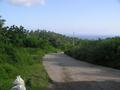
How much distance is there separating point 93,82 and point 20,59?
31.6 ft

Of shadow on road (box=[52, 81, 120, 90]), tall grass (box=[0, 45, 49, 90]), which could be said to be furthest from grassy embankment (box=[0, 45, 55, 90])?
shadow on road (box=[52, 81, 120, 90])

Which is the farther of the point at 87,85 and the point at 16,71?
the point at 16,71

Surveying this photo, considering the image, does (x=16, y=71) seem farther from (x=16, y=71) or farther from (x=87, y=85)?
(x=87, y=85)

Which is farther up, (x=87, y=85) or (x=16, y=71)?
(x=16, y=71)

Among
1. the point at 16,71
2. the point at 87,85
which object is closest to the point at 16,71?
the point at 16,71

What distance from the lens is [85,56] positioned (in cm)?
4344

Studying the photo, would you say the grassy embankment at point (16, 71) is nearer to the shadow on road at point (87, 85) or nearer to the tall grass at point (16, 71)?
the tall grass at point (16, 71)

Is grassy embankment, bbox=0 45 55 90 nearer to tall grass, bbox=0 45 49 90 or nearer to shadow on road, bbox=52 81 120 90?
tall grass, bbox=0 45 49 90

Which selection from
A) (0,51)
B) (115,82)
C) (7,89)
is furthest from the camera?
(0,51)

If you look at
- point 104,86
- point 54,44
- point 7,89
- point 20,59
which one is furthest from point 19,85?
point 54,44

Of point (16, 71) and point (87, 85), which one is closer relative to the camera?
point (87, 85)

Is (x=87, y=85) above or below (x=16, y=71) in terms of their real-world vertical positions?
below

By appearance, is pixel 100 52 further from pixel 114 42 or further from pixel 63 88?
pixel 63 88

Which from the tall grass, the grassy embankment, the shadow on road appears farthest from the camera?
the grassy embankment
